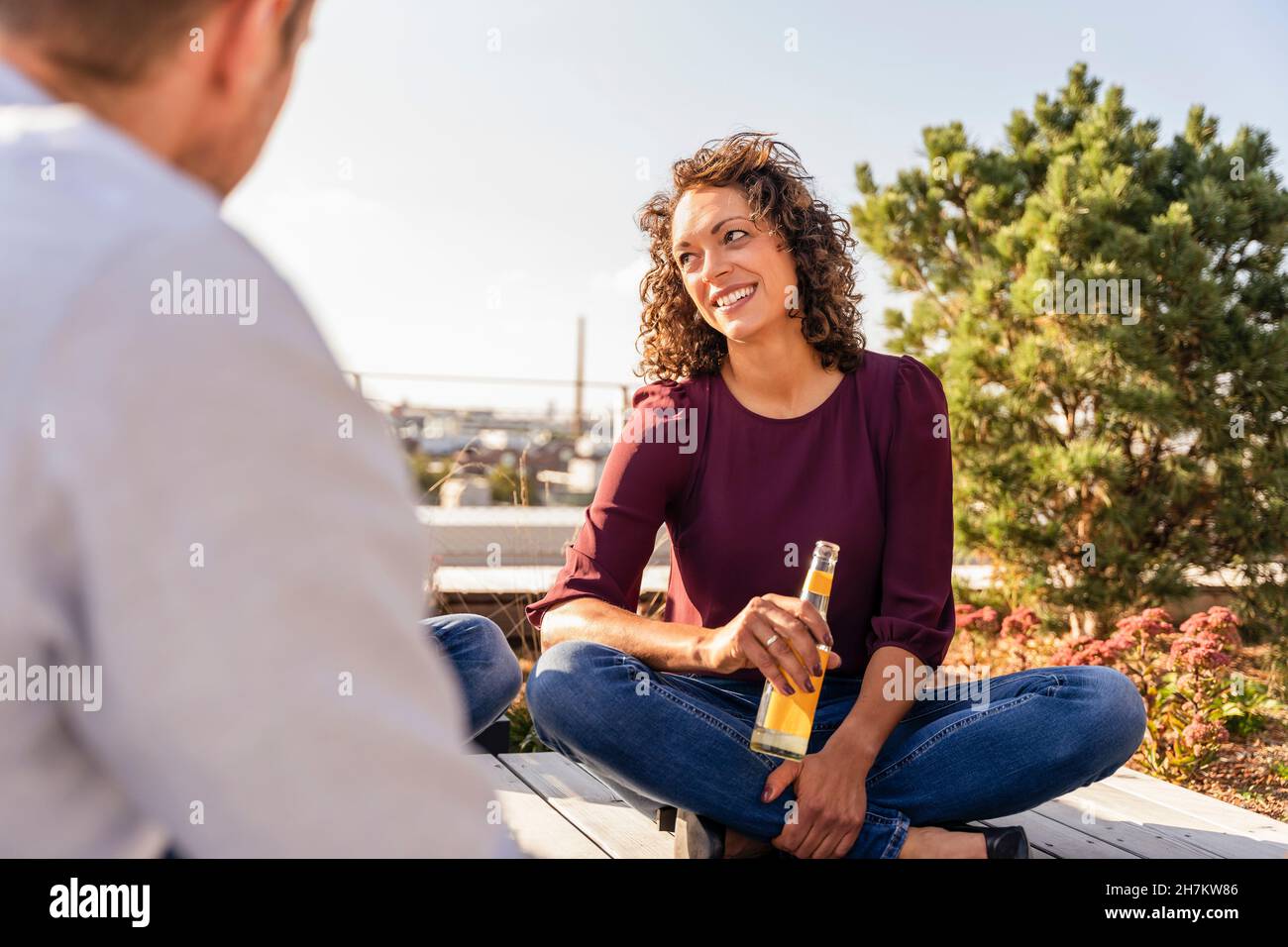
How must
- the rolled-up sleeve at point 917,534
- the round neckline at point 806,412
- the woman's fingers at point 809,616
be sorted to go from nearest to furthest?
the woman's fingers at point 809,616 < the rolled-up sleeve at point 917,534 < the round neckline at point 806,412

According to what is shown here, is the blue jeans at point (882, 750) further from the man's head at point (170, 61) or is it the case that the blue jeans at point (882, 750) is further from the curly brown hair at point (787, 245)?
the man's head at point (170, 61)

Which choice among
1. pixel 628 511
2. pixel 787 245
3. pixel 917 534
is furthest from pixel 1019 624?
pixel 628 511

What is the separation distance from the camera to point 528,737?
290cm

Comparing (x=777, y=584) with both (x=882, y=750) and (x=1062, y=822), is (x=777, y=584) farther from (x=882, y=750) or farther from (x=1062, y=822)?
(x=1062, y=822)

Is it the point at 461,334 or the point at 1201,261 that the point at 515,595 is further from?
the point at 461,334

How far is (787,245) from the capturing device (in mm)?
2248

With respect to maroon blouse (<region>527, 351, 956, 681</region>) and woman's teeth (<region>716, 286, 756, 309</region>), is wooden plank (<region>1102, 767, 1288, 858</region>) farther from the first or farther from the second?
woman's teeth (<region>716, 286, 756, 309</region>)

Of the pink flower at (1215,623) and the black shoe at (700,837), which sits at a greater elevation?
the pink flower at (1215,623)

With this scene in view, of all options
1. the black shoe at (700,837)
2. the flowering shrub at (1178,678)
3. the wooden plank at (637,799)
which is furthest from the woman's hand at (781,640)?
the flowering shrub at (1178,678)

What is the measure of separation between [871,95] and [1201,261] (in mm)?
1991

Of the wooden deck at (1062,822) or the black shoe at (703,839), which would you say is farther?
the wooden deck at (1062,822)

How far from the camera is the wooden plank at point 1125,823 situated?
6.61 ft

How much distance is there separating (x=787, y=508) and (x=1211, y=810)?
3.98 feet

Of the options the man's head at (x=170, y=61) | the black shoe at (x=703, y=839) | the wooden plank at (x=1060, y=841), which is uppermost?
the man's head at (x=170, y=61)
